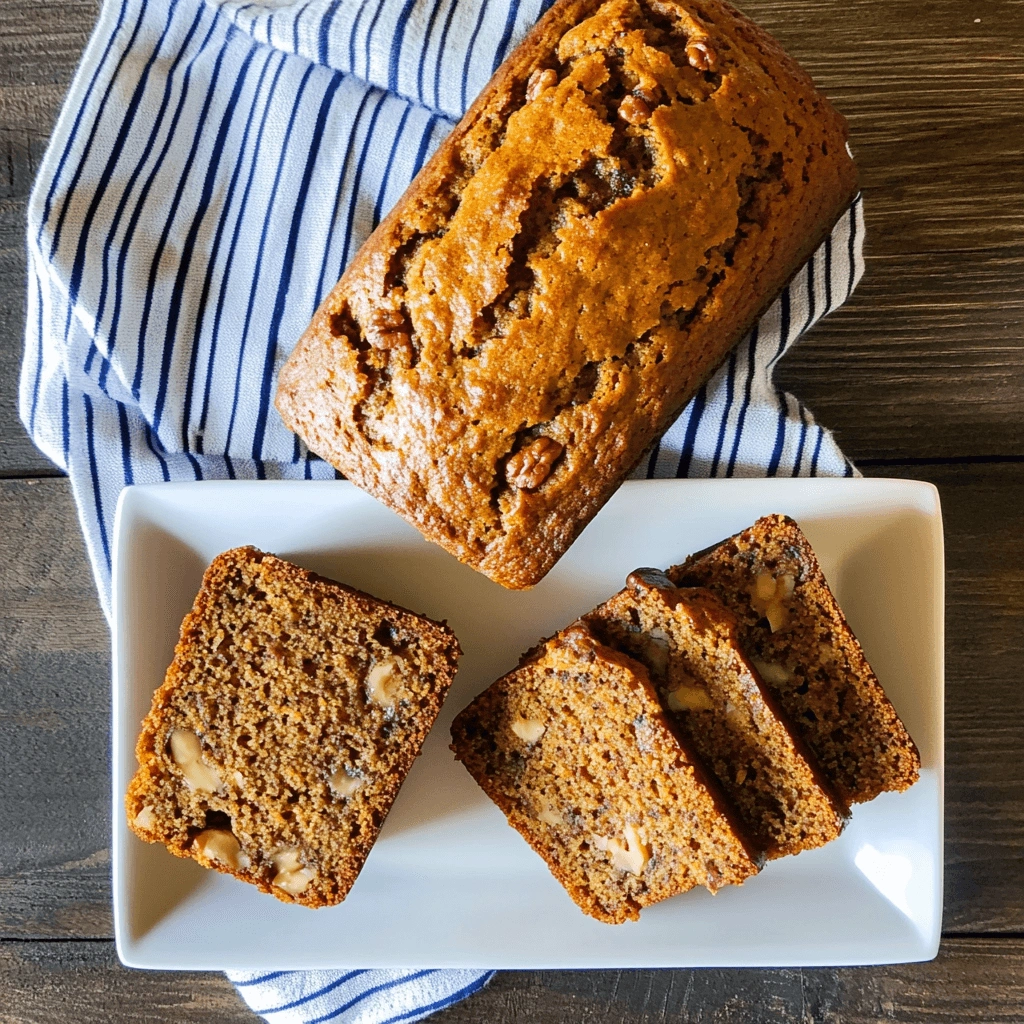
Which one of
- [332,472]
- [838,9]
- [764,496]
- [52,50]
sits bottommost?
[332,472]

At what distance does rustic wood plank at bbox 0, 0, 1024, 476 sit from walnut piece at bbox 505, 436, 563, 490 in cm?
75

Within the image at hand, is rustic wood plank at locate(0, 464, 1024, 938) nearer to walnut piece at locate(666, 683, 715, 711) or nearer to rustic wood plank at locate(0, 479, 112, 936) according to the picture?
rustic wood plank at locate(0, 479, 112, 936)

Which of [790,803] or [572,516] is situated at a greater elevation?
[572,516]

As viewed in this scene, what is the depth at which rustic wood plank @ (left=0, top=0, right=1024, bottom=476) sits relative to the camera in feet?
5.94

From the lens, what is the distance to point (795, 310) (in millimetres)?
1702

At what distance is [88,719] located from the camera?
76.1 inches

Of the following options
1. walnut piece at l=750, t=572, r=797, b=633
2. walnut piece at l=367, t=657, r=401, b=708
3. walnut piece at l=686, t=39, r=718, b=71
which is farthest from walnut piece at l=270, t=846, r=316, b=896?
walnut piece at l=686, t=39, r=718, b=71

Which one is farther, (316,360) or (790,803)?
(790,803)

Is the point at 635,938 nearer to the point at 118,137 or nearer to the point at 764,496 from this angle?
the point at 764,496

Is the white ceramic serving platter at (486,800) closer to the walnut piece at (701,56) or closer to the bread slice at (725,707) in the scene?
the bread slice at (725,707)

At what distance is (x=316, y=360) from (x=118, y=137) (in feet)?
2.41

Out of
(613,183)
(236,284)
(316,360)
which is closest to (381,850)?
(316,360)

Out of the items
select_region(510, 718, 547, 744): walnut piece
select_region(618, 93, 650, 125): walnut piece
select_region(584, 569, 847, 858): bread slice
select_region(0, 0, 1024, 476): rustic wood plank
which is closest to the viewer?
select_region(618, 93, 650, 125): walnut piece

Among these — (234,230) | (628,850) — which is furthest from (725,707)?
(234,230)
